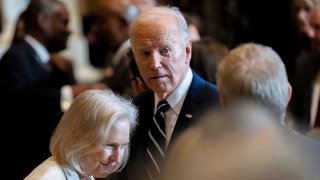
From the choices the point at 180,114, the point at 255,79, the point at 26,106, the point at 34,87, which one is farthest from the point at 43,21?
the point at 255,79

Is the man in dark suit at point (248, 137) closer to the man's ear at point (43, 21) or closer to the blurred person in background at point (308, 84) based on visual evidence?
the blurred person in background at point (308, 84)

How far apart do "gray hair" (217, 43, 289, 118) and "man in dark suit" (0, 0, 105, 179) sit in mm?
1445

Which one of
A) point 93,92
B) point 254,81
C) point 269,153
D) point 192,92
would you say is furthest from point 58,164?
point 269,153

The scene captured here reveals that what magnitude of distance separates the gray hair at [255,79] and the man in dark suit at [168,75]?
211 millimetres

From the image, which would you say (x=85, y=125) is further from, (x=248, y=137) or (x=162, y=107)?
Answer: (x=248, y=137)

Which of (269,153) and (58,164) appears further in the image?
(58,164)

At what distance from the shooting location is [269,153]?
6.08ft

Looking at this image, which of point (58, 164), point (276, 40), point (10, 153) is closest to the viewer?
point (58, 164)

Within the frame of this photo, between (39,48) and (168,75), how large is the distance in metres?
2.00

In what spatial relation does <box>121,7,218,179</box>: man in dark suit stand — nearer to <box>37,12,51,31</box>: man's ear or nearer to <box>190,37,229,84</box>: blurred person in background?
<box>190,37,229,84</box>: blurred person in background

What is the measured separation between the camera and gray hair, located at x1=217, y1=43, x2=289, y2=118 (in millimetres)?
2285

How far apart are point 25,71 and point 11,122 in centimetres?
35

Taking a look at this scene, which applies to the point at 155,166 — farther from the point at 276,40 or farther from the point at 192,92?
the point at 276,40

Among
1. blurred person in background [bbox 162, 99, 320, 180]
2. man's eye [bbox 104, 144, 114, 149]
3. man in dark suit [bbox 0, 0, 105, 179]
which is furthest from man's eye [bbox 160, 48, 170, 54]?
man in dark suit [bbox 0, 0, 105, 179]
